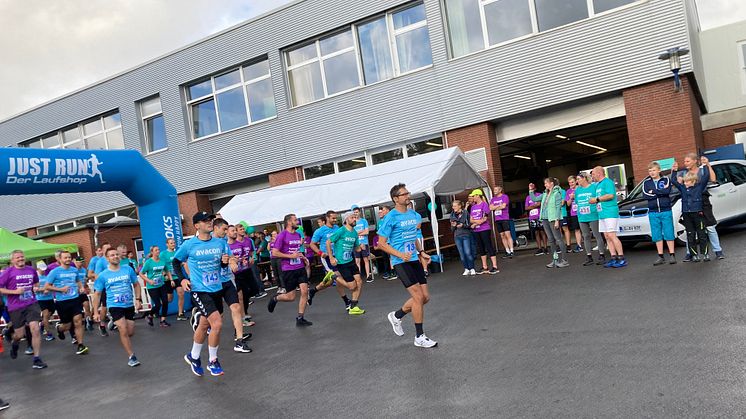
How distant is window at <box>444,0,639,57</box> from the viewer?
16094 mm

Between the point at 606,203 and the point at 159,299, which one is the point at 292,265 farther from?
the point at 606,203

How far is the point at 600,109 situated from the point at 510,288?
8.46 m

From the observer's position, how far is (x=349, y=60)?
19.9 m

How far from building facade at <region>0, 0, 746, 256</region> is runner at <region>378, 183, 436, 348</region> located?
34.5 feet

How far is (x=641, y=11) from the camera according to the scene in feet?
49.5

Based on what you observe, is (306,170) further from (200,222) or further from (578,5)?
(200,222)

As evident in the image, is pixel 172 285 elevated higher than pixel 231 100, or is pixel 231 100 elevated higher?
pixel 231 100

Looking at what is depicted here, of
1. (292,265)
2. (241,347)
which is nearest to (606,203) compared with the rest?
(292,265)

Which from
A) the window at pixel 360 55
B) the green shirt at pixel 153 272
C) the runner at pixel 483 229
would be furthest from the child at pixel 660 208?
the green shirt at pixel 153 272

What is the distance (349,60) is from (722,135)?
13311 mm

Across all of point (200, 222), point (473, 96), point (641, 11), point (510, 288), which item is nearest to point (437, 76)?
point (473, 96)

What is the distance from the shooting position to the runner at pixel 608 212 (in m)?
10.3

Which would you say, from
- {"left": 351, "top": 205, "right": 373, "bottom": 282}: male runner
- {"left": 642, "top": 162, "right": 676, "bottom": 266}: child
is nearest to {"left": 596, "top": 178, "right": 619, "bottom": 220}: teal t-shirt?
{"left": 642, "top": 162, "right": 676, "bottom": 266}: child

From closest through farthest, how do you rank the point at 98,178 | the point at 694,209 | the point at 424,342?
the point at 424,342 → the point at 694,209 → the point at 98,178
